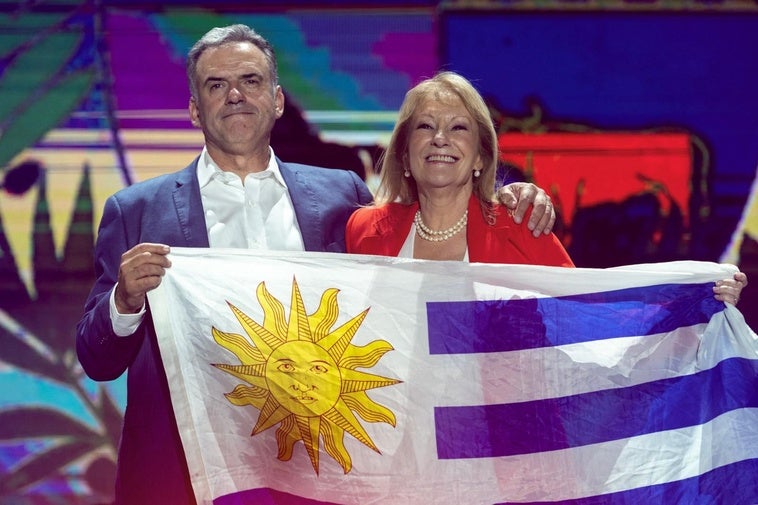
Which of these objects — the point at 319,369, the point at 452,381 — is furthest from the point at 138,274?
the point at 452,381

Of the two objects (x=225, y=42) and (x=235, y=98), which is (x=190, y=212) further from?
(x=225, y=42)

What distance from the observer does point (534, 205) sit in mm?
2541

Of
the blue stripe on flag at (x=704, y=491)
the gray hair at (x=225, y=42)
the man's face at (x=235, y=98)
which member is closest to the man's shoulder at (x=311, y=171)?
the man's face at (x=235, y=98)

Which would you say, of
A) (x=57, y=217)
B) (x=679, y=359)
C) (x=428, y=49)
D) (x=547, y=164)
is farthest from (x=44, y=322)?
(x=679, y=359)

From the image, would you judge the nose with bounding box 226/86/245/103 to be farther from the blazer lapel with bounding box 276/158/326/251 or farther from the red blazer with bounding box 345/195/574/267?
the red blazer with bounding box 345/195/574/267

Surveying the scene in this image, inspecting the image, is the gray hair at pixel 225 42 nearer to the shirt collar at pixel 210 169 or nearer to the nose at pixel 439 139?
the shirt collar at pixel 210 169

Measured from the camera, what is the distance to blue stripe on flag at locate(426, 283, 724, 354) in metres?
2.43

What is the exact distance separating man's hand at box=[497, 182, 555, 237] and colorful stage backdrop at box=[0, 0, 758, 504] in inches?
69.9

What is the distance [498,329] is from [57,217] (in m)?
2.72

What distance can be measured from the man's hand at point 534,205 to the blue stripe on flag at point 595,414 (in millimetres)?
466

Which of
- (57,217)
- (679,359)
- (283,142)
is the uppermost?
(283,142)

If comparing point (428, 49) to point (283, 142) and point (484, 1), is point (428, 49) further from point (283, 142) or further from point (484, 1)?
point (283, 142)

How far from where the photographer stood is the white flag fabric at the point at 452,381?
2.34m

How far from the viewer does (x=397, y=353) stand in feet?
7.86
